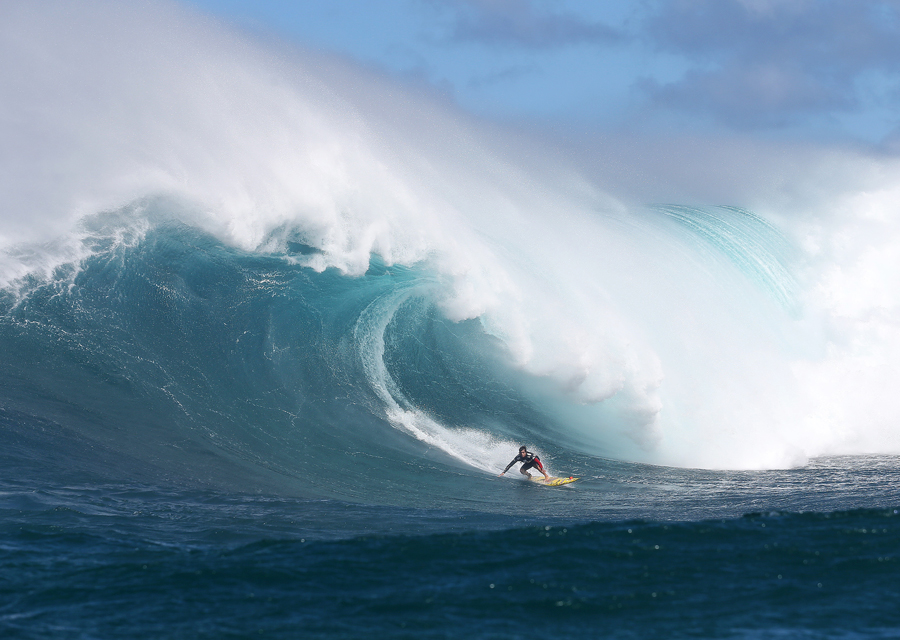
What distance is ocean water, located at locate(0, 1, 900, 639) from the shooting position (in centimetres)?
641

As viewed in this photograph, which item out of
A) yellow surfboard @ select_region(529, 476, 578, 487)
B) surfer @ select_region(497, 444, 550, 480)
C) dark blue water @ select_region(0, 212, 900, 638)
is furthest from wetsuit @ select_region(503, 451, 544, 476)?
dark blue water @ select_region(0, 212, 900, 638)

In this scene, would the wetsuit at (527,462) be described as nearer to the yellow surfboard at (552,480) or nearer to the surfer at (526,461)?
the surfer at (526,461)

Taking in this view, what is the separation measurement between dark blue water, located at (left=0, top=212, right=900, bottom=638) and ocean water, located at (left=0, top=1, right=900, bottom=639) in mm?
48

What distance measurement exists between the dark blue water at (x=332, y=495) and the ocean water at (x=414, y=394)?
0.05m

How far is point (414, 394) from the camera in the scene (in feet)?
46.1

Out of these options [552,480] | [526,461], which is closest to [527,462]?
[526,461]

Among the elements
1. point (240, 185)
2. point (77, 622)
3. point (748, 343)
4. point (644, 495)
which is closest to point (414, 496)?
point (644, 495)

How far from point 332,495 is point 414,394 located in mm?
4356

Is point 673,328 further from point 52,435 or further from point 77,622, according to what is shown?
point 77,622

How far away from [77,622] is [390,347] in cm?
950

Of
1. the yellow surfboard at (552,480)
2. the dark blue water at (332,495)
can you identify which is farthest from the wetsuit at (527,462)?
the dark blue water at (332,495)

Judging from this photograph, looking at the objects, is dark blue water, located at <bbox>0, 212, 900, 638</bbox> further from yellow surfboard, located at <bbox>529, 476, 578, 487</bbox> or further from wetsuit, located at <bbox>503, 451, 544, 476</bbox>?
wetsuit, located at <bbox>503, 451, 544, 476</bbox>

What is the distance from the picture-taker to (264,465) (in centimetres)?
1081

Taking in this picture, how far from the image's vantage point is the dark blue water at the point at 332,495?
19.9 feet
